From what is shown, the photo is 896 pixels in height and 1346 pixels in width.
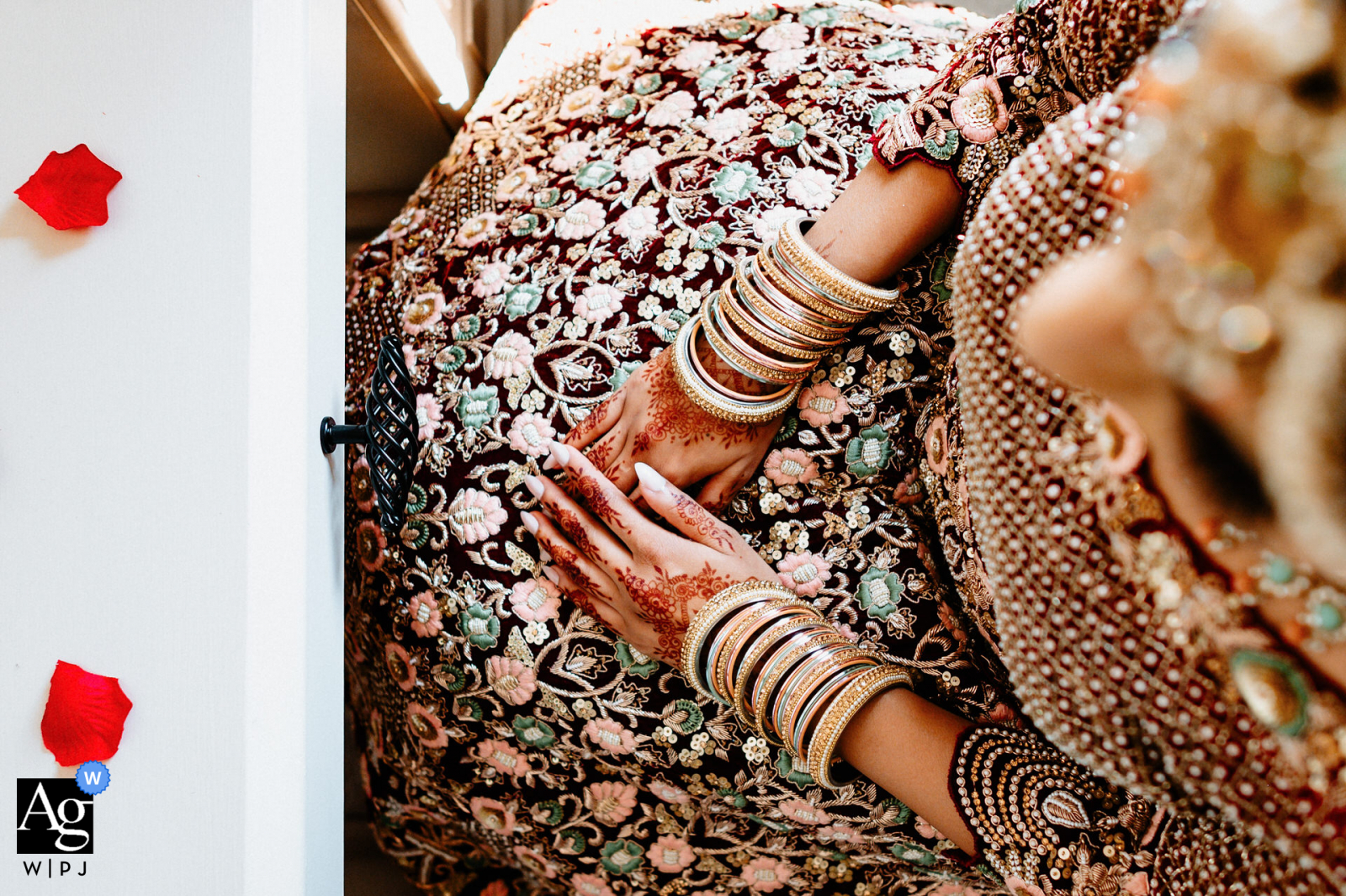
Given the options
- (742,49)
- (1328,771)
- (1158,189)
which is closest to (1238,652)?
(1328,771)

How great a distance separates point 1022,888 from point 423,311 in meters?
0.57

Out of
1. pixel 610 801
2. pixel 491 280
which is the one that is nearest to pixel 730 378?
pixel 491 280

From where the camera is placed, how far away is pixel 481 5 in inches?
43.1

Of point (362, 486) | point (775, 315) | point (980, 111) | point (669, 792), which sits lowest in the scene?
point (669, 792)

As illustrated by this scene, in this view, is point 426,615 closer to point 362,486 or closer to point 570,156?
point 362,486

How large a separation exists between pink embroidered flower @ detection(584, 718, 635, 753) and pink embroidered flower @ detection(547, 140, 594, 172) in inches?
16.8

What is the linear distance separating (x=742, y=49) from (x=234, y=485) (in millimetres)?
513

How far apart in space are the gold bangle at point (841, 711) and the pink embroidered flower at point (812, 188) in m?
0.33

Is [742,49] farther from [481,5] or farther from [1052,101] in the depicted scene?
[481,5]

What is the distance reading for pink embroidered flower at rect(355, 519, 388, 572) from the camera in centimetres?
65

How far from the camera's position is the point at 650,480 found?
57 centimetres

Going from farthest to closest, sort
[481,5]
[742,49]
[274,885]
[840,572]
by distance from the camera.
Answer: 1. [481,5]
2. [742,49]
3. [840,572]
4. [274,885]

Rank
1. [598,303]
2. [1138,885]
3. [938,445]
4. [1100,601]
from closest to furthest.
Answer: [1100,601] < [1138,885] < [938,445] < [598,303]

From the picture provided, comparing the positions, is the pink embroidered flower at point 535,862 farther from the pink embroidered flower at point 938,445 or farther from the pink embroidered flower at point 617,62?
the pink embroidered flower at point 617,62
